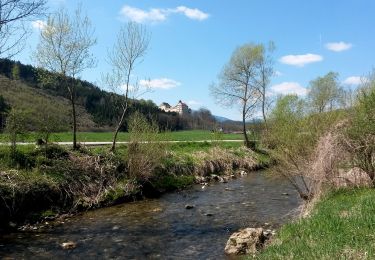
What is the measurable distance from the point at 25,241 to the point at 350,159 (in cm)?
1202

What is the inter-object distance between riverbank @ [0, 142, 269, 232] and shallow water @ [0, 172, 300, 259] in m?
1.16

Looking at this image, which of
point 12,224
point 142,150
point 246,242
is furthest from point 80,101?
point 246,242

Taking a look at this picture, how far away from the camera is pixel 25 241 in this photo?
1394 centimetres

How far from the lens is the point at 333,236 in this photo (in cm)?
825

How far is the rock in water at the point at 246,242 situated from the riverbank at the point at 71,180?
879 centimetres

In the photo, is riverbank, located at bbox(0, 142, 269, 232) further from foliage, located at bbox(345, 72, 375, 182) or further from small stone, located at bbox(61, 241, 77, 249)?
foliage, located at bbox(345, 72, 375, 182)

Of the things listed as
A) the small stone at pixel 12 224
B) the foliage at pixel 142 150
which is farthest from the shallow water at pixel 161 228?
the foliage at pixel 142 150

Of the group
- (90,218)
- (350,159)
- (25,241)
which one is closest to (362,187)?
(350,159)

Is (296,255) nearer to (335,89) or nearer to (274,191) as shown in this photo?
(274,191)

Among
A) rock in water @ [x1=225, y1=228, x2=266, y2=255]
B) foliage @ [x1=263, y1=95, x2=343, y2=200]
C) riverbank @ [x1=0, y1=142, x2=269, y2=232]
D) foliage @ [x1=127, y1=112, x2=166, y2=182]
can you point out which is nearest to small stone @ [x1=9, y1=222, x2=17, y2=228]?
riverbank @ [x1=0, y1=142, x2=269, y2=232]

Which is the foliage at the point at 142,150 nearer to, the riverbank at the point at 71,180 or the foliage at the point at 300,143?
the riverbank at the point at 71,180

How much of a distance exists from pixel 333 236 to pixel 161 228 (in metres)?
8.72

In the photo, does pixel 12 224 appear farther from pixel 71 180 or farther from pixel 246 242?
pixel 246 242

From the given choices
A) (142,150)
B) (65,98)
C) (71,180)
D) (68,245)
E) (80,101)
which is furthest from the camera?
(80,101)
